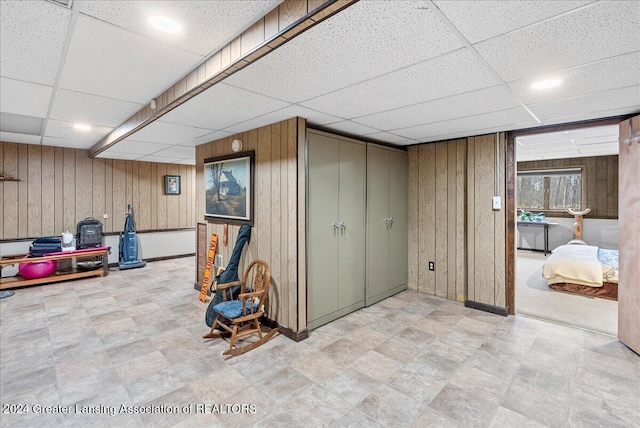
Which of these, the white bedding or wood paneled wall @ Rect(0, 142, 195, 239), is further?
wood paneled wall @ Rect(0, 142, 195, 239)

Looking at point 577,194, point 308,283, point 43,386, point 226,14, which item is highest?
point 226,14

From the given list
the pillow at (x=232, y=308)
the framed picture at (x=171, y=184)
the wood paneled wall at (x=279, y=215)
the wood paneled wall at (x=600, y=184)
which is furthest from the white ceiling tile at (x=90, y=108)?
the wood paneled wall at (x=600, y=184)

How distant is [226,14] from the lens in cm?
148

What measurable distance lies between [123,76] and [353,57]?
170 centimetres

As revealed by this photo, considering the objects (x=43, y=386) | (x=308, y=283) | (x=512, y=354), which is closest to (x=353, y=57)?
(x=308, y=283)

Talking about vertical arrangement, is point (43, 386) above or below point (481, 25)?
below

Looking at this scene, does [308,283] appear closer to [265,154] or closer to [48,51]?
[265,154]

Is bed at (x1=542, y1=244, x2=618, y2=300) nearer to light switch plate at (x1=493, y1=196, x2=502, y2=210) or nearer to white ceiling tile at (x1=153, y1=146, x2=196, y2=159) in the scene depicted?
light switch plate at (x1=493, y1=196, x2=502, y2=210)

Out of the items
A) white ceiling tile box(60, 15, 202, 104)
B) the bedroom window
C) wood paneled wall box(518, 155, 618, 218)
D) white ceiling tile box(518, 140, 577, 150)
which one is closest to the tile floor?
white ceiling tile box(60, 15, 202, 104)

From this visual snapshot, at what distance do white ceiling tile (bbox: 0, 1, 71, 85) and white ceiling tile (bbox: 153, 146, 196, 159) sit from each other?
108 inches

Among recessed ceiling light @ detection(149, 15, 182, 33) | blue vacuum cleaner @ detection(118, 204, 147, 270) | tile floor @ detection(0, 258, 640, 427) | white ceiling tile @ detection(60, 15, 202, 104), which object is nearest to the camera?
recessed ceiling light @ detection(149, 15, 182, 33)

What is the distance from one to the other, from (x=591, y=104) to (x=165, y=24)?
3289 millimetres

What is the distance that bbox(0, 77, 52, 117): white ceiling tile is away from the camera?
2438mm

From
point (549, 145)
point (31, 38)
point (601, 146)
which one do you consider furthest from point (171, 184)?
point (601, 146)
